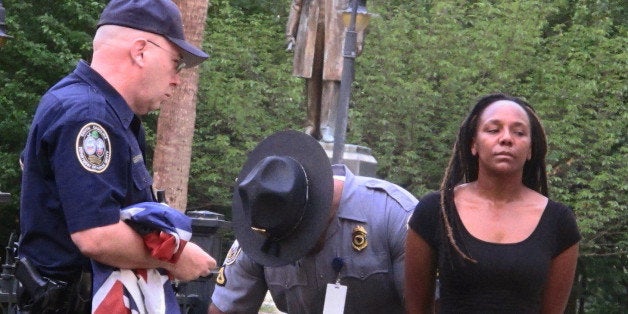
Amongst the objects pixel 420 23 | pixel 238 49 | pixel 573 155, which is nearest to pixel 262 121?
pixel 238 49

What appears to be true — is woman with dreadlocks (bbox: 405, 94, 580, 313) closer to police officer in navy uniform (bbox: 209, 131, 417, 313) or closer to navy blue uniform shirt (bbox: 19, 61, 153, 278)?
police officer in navy uniform (bbox: 209, 131, 417, 313)

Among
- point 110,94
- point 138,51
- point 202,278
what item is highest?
point 138,51

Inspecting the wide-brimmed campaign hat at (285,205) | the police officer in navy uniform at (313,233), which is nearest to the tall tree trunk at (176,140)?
the police officer in navy uniform at (313,233)

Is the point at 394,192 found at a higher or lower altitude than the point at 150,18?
lower

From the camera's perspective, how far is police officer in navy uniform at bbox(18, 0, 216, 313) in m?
3.08

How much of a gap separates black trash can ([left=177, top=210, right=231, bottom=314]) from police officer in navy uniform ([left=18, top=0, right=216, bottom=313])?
157 inches

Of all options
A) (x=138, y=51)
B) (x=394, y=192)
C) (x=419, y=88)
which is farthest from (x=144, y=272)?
(x=419, y=88)

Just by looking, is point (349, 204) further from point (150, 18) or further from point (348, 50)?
point (348, 50)

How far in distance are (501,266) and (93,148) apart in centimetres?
122

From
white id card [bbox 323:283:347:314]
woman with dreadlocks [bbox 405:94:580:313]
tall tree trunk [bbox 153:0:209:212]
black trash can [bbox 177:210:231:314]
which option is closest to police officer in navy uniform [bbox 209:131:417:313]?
white id card [bbox 323:283:347:314]

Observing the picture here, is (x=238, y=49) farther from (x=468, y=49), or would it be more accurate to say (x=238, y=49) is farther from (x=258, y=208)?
(x=258, y=208)

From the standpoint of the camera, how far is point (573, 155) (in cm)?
2186

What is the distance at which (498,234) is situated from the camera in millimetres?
3605

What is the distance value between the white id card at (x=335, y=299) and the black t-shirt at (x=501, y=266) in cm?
30
